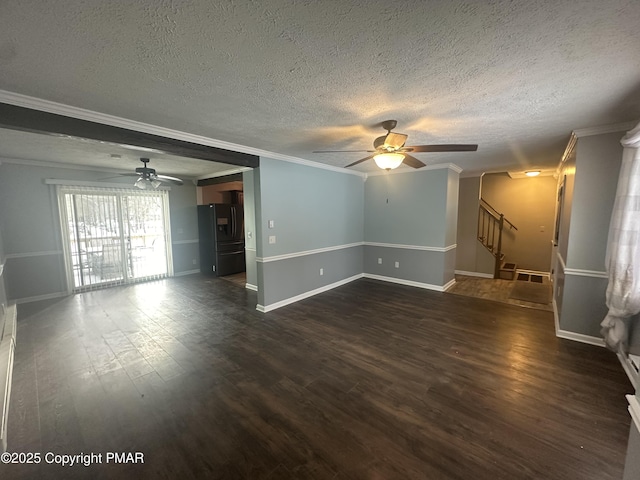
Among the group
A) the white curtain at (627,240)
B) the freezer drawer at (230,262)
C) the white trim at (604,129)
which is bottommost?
the freezer drawer at (230,262)

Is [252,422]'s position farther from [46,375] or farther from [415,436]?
[46,375]

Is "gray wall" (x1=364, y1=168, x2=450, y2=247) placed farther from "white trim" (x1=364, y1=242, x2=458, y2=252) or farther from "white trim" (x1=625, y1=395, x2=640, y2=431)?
"white trim" (x1=625, y1=395, x2=640, y2=431)

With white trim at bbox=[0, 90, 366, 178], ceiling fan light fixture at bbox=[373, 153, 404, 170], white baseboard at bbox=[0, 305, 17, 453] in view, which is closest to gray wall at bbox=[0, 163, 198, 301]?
white baseboard at bbox=[0, 305, 17, 453]

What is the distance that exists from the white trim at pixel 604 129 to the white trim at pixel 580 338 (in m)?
2.31

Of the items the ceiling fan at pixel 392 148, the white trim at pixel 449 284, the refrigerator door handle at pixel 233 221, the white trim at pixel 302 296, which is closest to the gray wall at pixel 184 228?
the refrigerator door handle at pixel 233 221

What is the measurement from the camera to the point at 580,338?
306 cm

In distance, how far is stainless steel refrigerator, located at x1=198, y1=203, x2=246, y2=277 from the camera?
20.7ft

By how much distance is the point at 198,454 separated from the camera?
1689 mm

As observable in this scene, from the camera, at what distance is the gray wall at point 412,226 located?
5.01 meters

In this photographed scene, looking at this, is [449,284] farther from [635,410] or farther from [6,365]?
[6,365]

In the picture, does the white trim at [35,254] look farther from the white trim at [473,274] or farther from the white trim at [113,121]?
the white trim at [473,274]

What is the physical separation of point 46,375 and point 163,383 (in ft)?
3.95

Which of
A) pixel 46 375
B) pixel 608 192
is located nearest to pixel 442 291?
pixel 608 192

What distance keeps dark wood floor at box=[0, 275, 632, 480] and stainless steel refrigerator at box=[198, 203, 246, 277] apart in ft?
8.80
